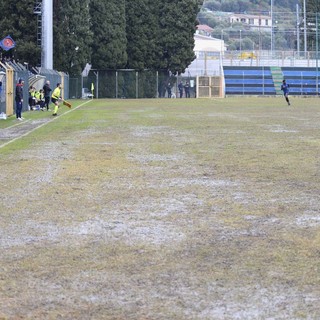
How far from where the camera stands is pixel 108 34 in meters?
83.2

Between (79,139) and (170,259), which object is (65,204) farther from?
(79,139)

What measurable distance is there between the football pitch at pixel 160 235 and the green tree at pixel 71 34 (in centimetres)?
5452

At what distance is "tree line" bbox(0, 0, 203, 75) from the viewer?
72125 millimetres

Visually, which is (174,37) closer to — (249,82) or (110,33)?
(110,33)

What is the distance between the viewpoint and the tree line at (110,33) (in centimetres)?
7212

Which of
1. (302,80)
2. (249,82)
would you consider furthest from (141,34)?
(302,80)

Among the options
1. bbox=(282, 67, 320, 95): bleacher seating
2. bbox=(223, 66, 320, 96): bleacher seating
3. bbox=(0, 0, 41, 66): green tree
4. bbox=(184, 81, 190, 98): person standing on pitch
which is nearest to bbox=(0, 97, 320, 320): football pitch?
bbox=(0, 0, 41, 66): green tree

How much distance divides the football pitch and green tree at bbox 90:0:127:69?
63856 millimetres

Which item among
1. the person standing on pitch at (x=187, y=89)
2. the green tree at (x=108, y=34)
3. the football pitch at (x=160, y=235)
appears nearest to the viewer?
the football pitch at (x=160, y=235)

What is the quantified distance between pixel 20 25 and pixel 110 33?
521 inches

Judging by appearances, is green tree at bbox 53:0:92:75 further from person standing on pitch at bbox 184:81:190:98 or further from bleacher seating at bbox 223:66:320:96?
bleacher seating at bbox 223:66:320:96

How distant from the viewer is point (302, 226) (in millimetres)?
10250

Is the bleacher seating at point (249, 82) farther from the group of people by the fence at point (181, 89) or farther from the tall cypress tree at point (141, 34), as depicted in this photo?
the tall cypress tree at point (141, 34)

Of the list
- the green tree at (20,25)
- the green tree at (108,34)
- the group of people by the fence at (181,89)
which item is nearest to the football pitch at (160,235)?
the green tree at (20,25)
